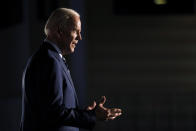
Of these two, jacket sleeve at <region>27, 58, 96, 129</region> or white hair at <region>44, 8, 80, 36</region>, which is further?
white hair at <region>44, 8, 80, 36</region>

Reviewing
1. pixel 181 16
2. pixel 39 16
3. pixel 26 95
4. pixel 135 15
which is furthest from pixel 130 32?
pixel 26 95

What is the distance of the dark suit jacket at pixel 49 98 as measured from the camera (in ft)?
12.5

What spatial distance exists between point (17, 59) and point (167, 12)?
9.60 ft

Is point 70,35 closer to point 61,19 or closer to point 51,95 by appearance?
point 61,19

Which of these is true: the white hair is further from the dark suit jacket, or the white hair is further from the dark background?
the dark background

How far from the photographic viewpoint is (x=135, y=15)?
36.0 ft

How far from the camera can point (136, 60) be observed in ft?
36.1

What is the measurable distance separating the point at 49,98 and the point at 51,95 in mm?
Result: 24

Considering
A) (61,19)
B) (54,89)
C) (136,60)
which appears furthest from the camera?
(136,60)

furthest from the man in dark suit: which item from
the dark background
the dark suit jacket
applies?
the dark background

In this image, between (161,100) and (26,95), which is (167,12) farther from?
(26,95)

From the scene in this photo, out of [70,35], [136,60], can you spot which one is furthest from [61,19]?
[136,60]

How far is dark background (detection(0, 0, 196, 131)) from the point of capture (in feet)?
35.7

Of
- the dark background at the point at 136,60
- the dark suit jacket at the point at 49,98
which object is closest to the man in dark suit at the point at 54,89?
the dark suit jacket at the point at 49,98
